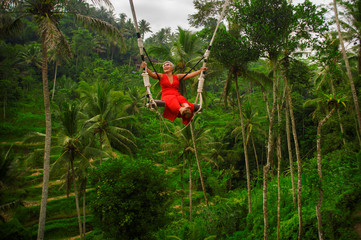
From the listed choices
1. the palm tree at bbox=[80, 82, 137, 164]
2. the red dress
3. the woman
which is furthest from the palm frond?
the red dress

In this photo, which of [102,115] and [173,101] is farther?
[102,115]

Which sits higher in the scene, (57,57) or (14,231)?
(57,57)

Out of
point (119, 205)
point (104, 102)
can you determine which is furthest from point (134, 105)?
point (119, 205)

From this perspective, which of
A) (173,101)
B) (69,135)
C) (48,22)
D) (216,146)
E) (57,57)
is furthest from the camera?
(57,57)

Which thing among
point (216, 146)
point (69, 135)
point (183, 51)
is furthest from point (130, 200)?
point (216, 146)

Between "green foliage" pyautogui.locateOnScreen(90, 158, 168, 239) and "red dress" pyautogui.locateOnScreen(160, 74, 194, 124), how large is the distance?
7.23m

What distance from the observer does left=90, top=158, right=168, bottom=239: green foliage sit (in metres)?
11.0

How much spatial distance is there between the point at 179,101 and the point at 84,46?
41347mm

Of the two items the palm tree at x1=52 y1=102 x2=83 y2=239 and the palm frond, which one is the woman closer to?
the palm frond

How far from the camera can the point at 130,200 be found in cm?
1112

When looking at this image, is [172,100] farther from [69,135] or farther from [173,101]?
[69,135]

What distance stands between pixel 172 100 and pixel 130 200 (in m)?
7.70

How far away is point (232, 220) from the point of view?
43.4ft

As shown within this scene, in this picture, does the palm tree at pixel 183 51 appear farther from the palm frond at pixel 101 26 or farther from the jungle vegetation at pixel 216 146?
the palm frond at pixel 101 26
